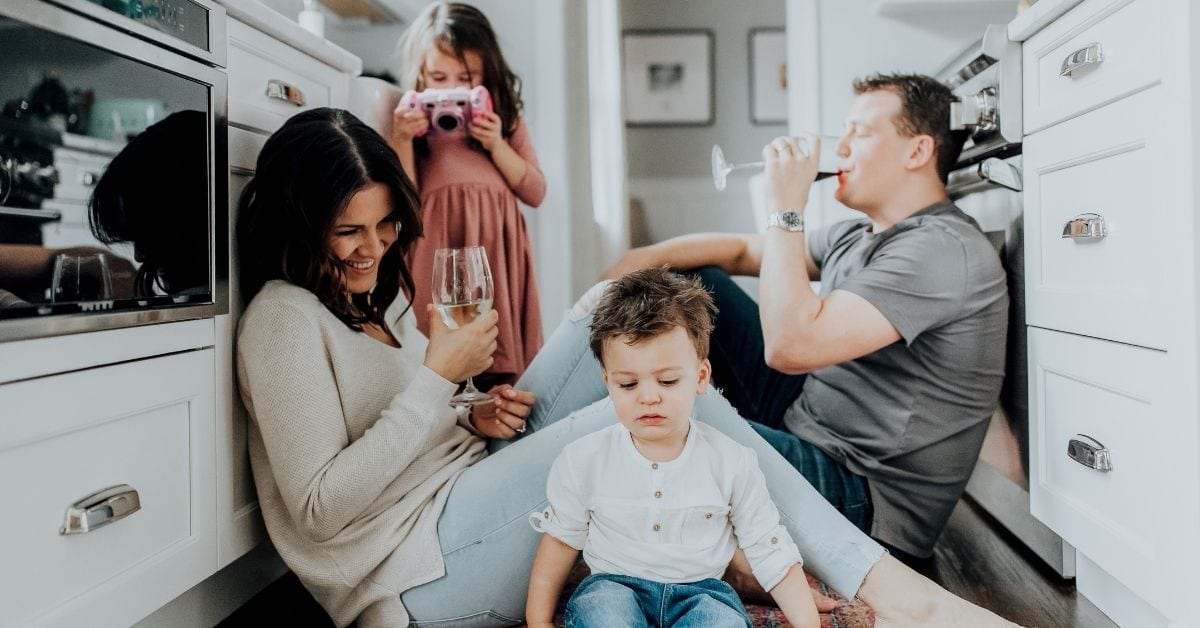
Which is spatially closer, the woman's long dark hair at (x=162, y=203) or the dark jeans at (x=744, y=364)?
the woman's long dark hair at (x=162, y=203)

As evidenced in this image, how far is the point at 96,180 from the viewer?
2.90ft

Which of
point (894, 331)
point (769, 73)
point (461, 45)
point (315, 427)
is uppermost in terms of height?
point (769, 73)

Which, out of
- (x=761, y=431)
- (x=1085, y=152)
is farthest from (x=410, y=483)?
(x=1085, y=152)

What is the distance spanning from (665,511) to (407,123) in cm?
106

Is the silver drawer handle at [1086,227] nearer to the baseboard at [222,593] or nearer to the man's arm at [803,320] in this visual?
the man's arm at [803,320]

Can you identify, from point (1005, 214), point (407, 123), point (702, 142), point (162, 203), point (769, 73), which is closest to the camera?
point (162, 203)

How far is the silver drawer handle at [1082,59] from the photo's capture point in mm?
1135

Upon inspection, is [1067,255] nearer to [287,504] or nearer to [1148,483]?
[1148,483]

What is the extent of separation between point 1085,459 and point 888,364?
32 centimetres

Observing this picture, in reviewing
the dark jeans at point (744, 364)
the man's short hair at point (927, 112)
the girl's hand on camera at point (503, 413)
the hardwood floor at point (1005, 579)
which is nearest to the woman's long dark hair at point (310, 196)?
the girl's hand on camera at point (503, 413)

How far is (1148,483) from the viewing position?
1.05 metres

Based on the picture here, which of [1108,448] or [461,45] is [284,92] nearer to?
[461,45]

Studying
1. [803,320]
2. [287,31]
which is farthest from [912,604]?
[287,31]

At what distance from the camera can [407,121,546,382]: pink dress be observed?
1.85 meters
